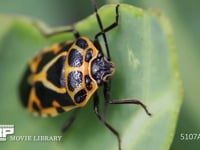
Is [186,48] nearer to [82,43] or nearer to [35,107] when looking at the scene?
[82,43]

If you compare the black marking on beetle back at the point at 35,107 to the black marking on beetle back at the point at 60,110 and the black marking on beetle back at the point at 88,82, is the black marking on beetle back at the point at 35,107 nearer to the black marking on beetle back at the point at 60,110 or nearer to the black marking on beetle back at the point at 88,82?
the black marking on beetle back at the point at 60,110

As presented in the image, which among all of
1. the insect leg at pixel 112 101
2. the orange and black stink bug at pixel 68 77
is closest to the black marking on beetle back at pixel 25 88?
the orange and black stink bug at pixel 68 77

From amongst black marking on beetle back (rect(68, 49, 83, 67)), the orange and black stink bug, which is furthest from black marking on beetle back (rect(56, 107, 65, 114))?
black marking on beetle back (rect(68, 49, 83, 67))

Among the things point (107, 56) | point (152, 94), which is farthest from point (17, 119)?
point (152, 94)

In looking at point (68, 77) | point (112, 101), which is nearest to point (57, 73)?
point (68, 77)

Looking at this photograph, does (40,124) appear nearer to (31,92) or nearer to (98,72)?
(31,92)

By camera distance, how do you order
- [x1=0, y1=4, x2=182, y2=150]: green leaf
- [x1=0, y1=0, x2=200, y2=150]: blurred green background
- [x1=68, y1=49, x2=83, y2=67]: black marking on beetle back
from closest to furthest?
[x1=0, y1=4, x2=182, y2=150]: green leaf → [x1=0, y1=0, x2=200, y2=150]: blurred green background → [x1=68, y1=49, x2=83, y2=67]: black marking on beetle back

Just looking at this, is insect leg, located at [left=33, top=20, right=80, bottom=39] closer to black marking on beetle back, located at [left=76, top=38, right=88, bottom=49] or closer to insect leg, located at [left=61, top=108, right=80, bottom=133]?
black marking on beetle back, located at [left=76, top=38, right=88, bottom=49]
